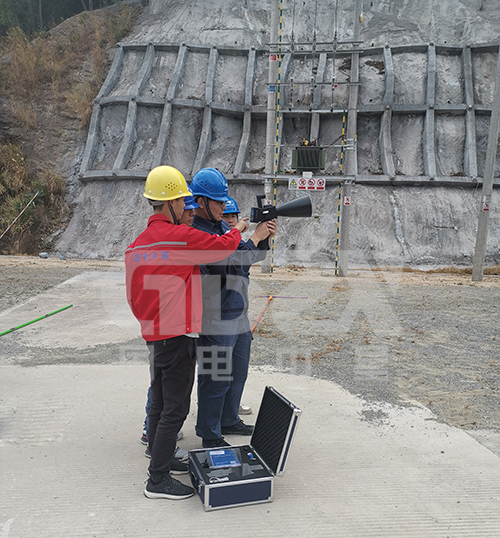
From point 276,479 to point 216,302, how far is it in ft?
3.82

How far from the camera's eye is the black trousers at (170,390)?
8.79 ft

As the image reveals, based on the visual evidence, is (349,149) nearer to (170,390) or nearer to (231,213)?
(231,213)

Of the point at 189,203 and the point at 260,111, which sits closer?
the point at 189,203

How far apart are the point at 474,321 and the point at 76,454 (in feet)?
21.8

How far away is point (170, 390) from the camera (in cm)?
269

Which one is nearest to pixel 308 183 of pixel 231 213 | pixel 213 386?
pixel 231 213

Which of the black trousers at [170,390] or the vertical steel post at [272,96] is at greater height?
the vertical steel post at [272,96]

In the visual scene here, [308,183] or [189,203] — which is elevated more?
[308,183]

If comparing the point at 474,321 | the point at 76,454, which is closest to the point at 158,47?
the point at 474,321

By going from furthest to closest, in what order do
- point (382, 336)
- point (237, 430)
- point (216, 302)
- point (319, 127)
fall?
point (319, 127), point (382, 336), point (237, 430), point (216, 302)

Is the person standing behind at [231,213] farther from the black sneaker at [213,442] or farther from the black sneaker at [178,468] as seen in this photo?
the black sneaker at [178,468]

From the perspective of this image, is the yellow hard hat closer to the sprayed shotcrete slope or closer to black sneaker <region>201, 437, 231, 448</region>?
black sneaker <region>201, 437, 231, 448</region>

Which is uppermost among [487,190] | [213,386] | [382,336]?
[487,190]

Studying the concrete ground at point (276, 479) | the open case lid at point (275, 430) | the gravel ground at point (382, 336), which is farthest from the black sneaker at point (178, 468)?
the gravel ground at point (382, 336)
